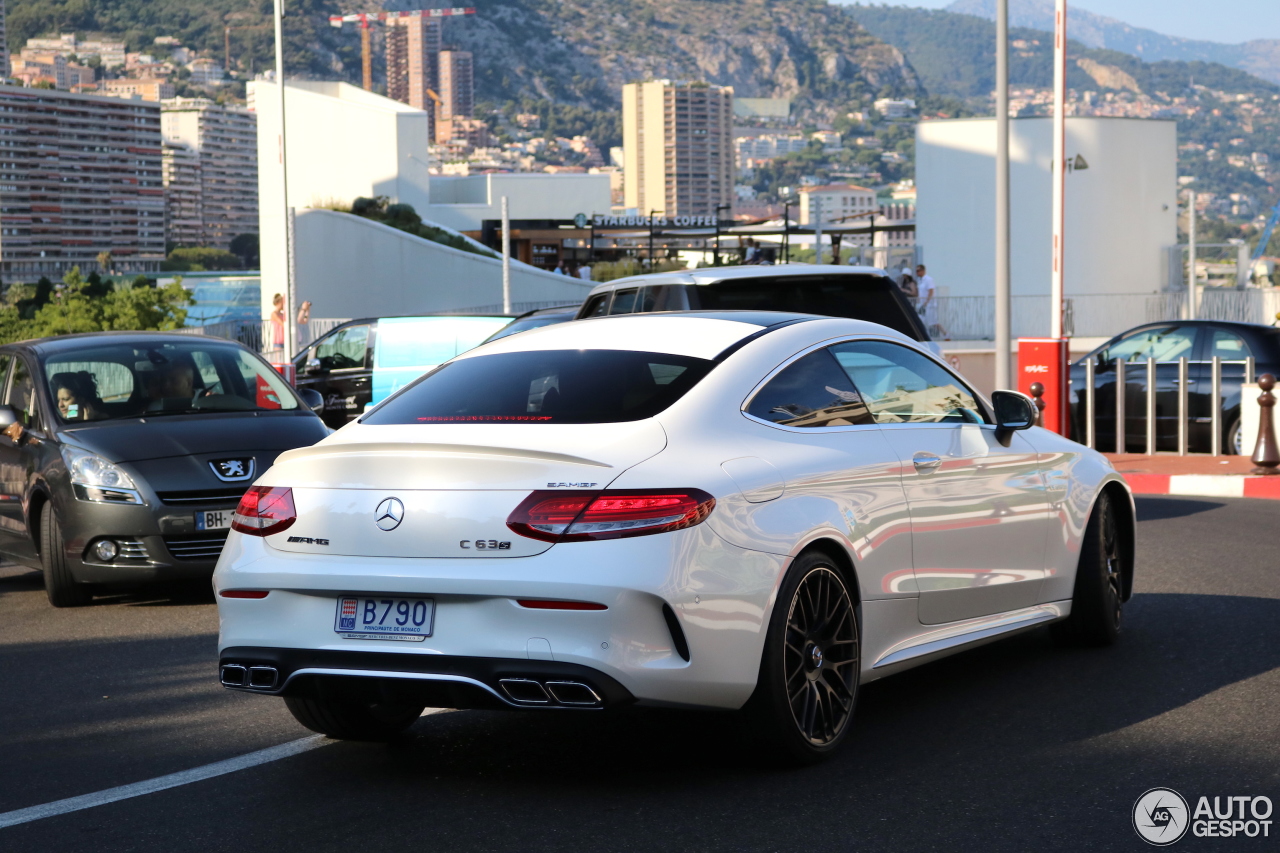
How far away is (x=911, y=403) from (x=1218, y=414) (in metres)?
12.5

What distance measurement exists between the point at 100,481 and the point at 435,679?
4980 millimetres

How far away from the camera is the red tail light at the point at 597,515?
15.1 ft

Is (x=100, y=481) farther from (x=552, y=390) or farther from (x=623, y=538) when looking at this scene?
(x=623, y=538)

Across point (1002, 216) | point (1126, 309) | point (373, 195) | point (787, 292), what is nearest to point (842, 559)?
point (787, 292)

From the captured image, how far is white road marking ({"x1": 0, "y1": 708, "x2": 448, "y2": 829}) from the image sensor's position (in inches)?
190

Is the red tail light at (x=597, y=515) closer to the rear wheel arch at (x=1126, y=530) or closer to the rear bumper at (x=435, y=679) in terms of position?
the rear bumper at (x=435, y=679)

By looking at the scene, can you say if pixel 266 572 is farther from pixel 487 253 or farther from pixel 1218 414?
pixel 487 253

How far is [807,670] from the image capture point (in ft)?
16.8

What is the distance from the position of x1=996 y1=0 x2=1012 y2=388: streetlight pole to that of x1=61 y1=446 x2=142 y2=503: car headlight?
11988 mm

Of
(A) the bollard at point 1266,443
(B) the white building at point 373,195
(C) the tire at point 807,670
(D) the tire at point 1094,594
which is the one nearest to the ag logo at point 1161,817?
(C) the tire at point 807,670

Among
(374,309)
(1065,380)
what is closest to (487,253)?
(374,309)

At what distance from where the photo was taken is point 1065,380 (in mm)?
17359

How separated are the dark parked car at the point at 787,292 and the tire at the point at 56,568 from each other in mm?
3790

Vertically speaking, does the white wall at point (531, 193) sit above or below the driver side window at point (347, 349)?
above
